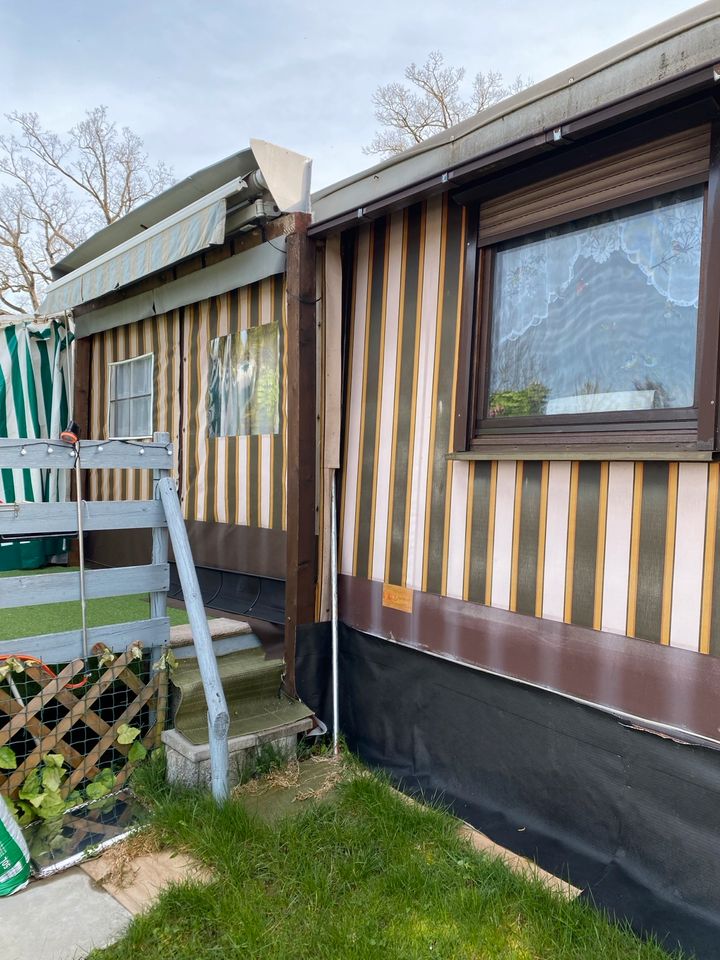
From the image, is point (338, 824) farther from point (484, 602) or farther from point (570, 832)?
point (484, 602)

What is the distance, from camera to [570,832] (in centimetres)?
248

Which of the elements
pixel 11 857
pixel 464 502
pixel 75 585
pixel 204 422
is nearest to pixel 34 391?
pixel 204 422

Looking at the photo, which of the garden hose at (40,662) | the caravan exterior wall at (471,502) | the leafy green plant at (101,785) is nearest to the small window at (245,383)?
the caravan exterior wall at (471,502)

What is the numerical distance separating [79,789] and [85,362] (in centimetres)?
404

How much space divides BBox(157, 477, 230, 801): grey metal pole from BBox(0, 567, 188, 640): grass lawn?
3.28 ft

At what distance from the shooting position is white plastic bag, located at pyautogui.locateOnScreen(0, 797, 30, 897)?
2.32m

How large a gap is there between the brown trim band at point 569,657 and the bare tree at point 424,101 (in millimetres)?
15152

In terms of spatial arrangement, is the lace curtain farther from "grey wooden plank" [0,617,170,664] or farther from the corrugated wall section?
"grey wooden plank" [0,617,170,664]

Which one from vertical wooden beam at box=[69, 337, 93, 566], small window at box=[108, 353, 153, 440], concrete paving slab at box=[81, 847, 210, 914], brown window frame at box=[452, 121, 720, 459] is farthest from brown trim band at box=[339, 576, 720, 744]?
vertical wooden beam at box=[69, 337, 93, 566]

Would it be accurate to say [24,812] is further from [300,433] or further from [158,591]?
[300,433]

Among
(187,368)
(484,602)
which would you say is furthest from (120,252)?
(484,602)

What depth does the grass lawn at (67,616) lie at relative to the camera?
369 centimetres

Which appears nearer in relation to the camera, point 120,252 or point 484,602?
point 484,602

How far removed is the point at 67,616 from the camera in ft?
13.3
